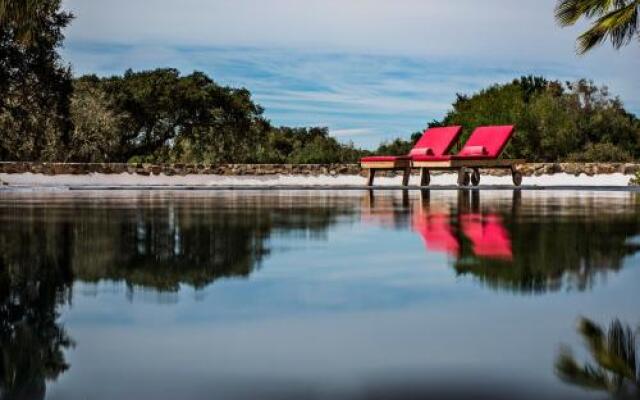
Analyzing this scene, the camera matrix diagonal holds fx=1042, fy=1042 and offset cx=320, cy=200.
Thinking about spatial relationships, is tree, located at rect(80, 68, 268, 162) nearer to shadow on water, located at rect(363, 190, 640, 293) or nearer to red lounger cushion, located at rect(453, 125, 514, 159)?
red lounger cushion, located at rect(453, 125, 514, 159)

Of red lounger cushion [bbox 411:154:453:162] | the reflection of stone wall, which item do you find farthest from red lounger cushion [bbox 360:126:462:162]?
the reflection of stone wall

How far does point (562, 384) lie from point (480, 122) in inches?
1172

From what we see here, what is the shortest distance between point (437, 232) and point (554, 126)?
2554 cm

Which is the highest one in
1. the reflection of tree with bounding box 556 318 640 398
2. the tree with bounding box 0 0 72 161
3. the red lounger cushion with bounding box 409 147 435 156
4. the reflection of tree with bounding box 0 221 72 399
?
the tree with bounding box 0 0 72 161

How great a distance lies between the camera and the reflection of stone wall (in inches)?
1136

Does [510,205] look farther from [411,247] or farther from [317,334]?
[317,334]

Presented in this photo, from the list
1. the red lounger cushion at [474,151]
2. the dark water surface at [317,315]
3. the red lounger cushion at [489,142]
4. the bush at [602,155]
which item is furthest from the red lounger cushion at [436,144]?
the dark water surface at [317,315]

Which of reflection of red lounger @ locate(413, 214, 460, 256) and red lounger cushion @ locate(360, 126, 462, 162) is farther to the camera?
red lounger cushion @ locate(360, 126, 462, 162)

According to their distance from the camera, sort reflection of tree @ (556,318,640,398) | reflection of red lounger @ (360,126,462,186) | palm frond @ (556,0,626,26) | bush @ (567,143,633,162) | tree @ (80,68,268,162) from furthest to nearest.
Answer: tree @ (80,68,268,162)
bush @ (567,143,633,162)
reflection of red lounger @ (360,126,462,186)
palm frond @ (556,0,626,26)
reflection of tree @ (556,318,640,398)

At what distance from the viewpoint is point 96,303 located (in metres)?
4.36

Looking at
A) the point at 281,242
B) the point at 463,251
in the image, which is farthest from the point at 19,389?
the point at 281,242

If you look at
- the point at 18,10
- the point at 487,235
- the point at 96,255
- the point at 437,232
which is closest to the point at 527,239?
the point at 487,235

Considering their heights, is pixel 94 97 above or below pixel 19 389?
above

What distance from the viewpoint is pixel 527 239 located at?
7.72 meters
